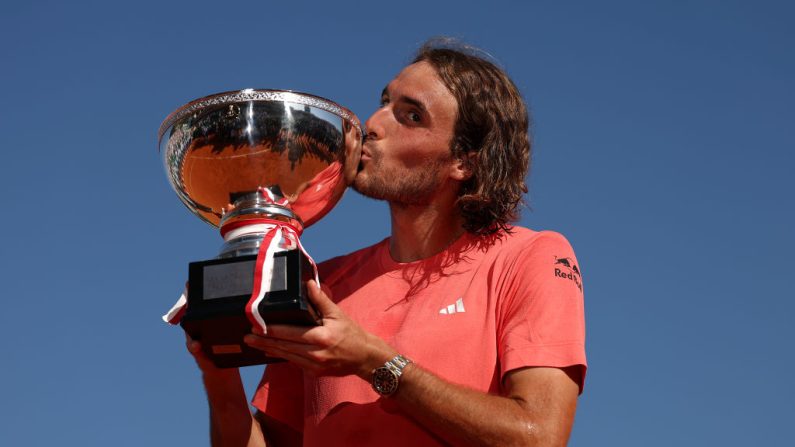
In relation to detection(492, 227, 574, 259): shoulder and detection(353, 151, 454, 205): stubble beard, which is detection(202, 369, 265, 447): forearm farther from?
detection(492, 227, 574, 259): shoulder

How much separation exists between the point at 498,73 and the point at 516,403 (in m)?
2.64

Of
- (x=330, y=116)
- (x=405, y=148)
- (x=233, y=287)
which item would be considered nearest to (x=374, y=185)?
(x=405, y=148)

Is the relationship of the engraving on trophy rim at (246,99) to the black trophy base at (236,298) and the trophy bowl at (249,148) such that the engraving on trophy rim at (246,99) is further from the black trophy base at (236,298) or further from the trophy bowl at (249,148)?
the black trophy base at (236,298)

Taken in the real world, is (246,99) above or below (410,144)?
above

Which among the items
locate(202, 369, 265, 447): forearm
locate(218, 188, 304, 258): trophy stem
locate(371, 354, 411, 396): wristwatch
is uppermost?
locate(218, 188, 304, 258): trophy stem

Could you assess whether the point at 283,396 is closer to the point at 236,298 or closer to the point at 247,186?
the point at 247,186

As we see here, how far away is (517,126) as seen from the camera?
6.24 metres

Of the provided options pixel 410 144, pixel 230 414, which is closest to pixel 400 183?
pixel 410 144

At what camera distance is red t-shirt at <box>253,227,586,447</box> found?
461 centimetres

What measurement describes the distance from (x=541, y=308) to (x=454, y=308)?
Result: 0.46m

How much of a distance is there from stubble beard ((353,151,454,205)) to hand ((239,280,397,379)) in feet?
4.81

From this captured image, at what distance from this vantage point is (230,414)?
200 inches

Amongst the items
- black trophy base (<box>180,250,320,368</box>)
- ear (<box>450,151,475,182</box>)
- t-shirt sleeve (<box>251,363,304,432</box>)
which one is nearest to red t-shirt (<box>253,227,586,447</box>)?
t-shirt sleeve (<box>251,363,304,432</box>)

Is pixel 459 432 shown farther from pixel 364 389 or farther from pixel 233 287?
pixel 233 287
